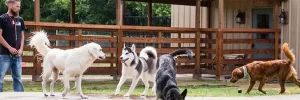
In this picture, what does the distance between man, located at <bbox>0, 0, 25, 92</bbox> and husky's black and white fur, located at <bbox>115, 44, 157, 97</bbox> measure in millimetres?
1887

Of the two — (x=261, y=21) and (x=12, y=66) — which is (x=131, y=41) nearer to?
(x=261, y=21)

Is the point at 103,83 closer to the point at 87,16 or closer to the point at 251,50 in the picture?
the point at 251,50

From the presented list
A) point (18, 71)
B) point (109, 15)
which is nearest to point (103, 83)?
point (18, 71)

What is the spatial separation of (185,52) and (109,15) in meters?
32.2

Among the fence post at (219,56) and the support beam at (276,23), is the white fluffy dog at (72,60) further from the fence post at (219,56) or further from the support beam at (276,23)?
the support beam at (276,23)

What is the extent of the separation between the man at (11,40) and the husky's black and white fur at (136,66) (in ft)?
6.19

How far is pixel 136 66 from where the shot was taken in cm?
1147

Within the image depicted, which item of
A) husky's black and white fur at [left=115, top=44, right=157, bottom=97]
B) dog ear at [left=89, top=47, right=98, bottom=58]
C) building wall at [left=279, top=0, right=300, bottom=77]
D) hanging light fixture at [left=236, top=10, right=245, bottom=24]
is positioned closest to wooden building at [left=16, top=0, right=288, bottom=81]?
hanging light fixture at [left=236, top=10, right=245, bottom=24]

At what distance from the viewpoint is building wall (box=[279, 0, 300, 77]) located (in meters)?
18.7

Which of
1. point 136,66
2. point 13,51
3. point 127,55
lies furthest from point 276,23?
point 13,51

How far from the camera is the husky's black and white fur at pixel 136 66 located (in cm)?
1114

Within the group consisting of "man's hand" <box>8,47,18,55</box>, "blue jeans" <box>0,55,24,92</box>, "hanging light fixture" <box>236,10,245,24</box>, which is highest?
"hanging light fixture" <box>236,10,245,24</box>

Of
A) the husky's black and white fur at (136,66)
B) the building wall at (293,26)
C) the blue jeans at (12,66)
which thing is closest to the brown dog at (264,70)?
the husky's black and white fur at (136,66)

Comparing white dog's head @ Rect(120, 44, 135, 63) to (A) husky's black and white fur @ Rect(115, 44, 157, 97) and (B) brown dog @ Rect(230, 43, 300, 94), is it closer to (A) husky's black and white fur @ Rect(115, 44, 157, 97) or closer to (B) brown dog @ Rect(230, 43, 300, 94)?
(A) husky's black and white fur @ Rect(115, 44, 157, 97)
